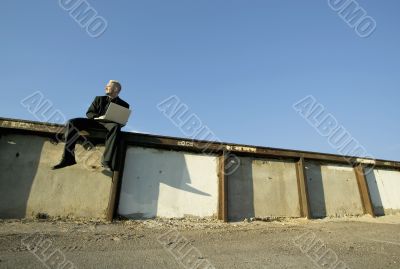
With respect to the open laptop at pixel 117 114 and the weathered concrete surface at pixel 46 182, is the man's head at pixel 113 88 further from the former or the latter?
the weathered concrete surface at pixel 46 182

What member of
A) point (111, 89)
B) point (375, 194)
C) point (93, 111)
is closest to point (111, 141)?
point (93, 111)

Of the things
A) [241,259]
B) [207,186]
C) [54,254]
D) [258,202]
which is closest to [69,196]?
[54,254]

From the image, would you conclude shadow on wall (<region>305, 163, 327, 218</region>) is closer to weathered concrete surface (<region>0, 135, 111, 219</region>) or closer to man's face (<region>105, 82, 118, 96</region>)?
weathered concrete surface (<region>0, 135, 111, 219</region>)

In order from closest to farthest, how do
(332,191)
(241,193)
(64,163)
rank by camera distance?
(64,163) → (241,193) → (332,191)

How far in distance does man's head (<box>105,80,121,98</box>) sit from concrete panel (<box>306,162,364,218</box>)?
4.86 metres

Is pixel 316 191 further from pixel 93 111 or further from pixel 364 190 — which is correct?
pixel 93 111

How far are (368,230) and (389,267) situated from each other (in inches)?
87.6

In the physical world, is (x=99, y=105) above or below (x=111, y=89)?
below

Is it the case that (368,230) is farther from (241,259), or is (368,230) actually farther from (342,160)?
(241,259)

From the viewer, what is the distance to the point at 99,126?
595 centimetres

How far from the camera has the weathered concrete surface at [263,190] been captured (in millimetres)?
6629

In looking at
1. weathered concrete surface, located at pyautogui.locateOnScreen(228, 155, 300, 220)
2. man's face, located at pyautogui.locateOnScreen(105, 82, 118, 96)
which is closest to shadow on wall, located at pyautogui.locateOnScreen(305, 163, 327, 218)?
weathered concrete surface, located at pyautogui.locateOnScreen(228, 155, 300, 220)

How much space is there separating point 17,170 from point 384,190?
350 inches

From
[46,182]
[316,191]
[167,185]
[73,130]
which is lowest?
[46,182]
